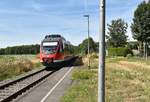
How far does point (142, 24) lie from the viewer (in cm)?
7794

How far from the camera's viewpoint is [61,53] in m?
47.1

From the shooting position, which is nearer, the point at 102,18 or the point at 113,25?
the point at 102,18

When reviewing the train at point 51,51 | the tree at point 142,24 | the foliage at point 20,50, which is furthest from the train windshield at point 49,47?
the foliage at point 20,50

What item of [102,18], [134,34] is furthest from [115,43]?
[102,18]

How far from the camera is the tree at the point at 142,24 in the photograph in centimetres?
7700

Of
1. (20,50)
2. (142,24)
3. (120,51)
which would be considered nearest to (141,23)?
(142,24)

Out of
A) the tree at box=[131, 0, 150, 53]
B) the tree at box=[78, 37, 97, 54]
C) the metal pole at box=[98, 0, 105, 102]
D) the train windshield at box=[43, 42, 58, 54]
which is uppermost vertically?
the tree at box=[131, 0, 150, 53]

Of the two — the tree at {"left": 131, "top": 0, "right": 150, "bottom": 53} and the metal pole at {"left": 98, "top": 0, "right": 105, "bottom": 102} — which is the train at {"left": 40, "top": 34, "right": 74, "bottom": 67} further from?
the metal pole at {"left": 98, "top": 0, "right": 105, "bottom": 102}

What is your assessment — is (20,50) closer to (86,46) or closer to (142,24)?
(86,46)

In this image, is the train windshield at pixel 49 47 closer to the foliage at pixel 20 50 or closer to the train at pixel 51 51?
the train at pixel 51 51

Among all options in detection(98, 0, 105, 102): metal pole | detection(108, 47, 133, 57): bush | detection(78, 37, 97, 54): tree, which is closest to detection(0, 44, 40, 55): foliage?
detection(78, 37, 97, 54): tree

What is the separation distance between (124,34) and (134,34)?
27.9 m

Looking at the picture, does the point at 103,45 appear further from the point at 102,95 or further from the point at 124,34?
the point at 124,34

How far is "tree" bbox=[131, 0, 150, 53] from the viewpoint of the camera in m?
77.0
